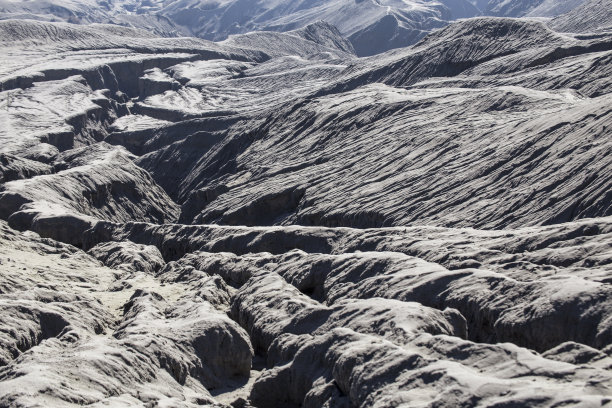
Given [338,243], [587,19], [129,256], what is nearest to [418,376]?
[338,243]

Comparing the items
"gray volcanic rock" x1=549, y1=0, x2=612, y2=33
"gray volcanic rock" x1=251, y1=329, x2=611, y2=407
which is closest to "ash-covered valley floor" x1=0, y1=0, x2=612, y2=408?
"gray volcanic rock" x1=251, y1=329, x2=611, y2=407

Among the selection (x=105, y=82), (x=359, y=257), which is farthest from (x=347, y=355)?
(x=105, y=82)

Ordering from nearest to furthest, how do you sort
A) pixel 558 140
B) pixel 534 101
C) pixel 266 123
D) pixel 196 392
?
pixel 196 392
pixel 558 140
pixel 534 101
pixel 266 123

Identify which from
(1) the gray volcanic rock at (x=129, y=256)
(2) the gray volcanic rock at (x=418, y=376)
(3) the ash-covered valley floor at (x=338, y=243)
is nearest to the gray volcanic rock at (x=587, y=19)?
(3) the ash-covered valley floor at (x=338, y=243)

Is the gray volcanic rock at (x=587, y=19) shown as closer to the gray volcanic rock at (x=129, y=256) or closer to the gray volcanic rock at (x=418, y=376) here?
the gray volcanic rock at (x=129, y=256)

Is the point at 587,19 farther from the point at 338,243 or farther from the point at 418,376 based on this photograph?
the point at 418,376

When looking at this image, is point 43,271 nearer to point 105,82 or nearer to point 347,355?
point 347,355

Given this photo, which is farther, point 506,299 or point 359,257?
point 359,257

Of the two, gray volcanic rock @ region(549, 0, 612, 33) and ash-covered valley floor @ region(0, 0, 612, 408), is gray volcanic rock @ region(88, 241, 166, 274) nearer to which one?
Result: ash-covered valley floor @ region(0, 0, 612, 408)
